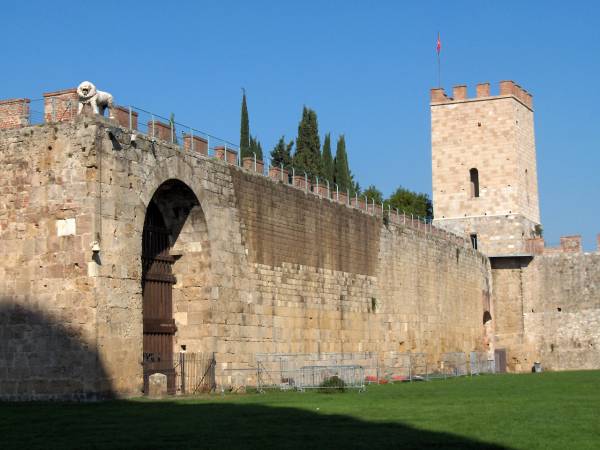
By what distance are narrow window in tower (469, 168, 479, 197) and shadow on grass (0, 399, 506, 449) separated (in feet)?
117

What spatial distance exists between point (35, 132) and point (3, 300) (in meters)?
3.96

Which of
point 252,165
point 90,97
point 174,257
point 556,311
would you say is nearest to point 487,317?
point 556,311

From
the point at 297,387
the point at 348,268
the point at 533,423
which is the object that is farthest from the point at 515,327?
the point at 533,423

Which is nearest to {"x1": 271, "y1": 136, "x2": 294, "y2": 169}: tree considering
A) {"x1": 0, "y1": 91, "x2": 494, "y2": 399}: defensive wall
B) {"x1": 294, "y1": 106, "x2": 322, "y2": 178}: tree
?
{"x1": 294, "y1": 106, "x2": 322, "y2": 178}: tree

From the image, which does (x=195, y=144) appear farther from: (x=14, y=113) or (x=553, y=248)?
(x=553, y=248)

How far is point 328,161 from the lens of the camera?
61.7 metres

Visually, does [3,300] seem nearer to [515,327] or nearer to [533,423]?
[533,423]

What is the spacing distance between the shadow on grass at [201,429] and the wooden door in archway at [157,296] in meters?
5.56

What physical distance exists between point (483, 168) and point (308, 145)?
11.9 meters

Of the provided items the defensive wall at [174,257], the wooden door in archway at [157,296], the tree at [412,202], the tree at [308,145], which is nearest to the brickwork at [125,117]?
the defensive wall at [174,257]

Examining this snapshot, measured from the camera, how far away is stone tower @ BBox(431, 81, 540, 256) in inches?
2089

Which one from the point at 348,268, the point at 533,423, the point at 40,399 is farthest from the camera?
the point at 348,268

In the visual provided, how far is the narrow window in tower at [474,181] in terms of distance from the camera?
54062mm

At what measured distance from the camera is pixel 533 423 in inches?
613
